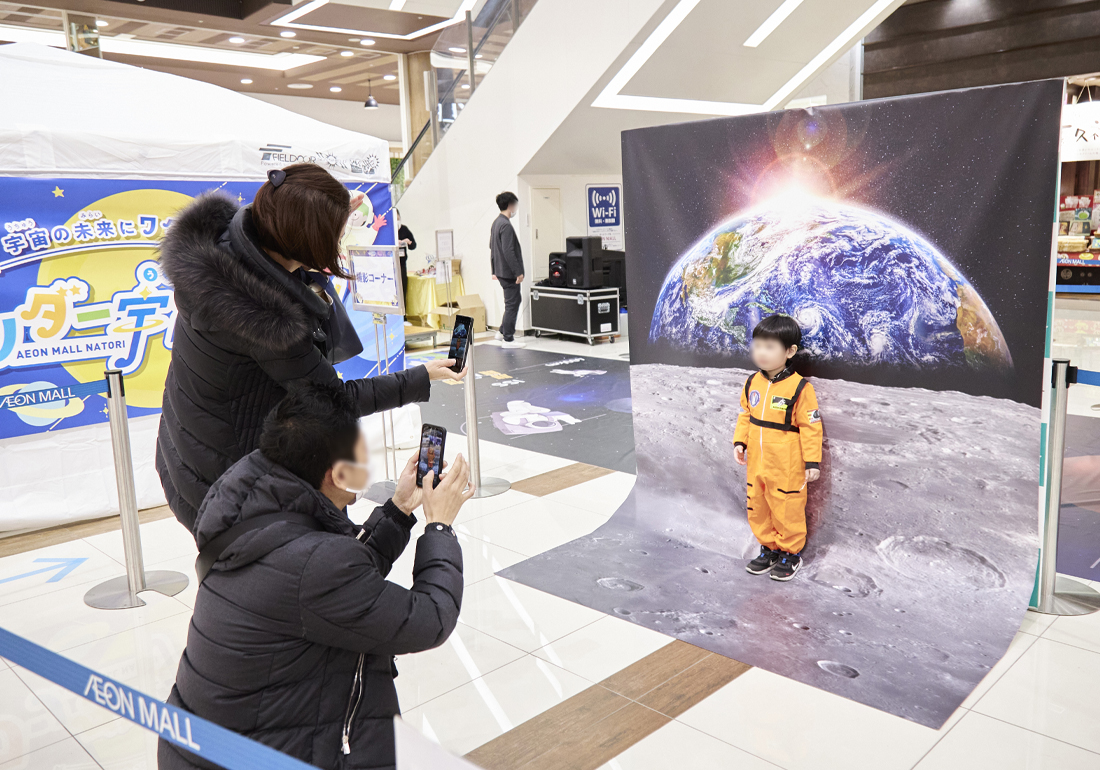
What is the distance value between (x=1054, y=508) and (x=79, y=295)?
15.2ft

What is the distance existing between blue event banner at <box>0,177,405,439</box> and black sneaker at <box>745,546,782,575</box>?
126 inches

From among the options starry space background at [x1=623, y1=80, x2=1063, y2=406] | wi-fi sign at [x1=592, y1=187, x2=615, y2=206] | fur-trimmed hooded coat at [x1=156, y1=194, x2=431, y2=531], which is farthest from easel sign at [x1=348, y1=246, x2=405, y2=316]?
wi-fi sign at [x1=592, y1=187, x2=615, y2=206]

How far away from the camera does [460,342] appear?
313 cm

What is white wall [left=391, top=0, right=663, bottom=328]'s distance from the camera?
8.80m

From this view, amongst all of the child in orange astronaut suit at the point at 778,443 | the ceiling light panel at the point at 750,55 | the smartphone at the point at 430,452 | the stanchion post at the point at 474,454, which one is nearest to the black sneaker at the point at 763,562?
the child in orange astronaut suit at the point at 778,443

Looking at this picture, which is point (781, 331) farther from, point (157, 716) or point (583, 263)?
point (583, 263)

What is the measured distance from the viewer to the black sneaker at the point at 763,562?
3701 mm

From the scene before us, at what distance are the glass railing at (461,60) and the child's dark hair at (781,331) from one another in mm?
7316

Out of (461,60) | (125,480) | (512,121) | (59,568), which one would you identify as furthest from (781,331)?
(461,60)

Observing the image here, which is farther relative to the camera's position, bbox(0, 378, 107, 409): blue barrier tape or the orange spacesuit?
bbox(0, 378, 107, 409): blue barrier tape

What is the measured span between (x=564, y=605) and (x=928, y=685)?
4.46ft

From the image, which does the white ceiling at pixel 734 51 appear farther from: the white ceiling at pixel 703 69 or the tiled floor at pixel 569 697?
the tiled floor at pixel 569 697

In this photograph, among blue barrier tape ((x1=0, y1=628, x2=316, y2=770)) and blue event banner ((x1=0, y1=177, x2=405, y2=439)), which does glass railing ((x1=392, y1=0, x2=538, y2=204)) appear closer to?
blue event banner ((x1=0, y1=177, x2=405, y2=439))

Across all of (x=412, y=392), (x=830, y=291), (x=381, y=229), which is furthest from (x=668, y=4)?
(x=412, y=392)
